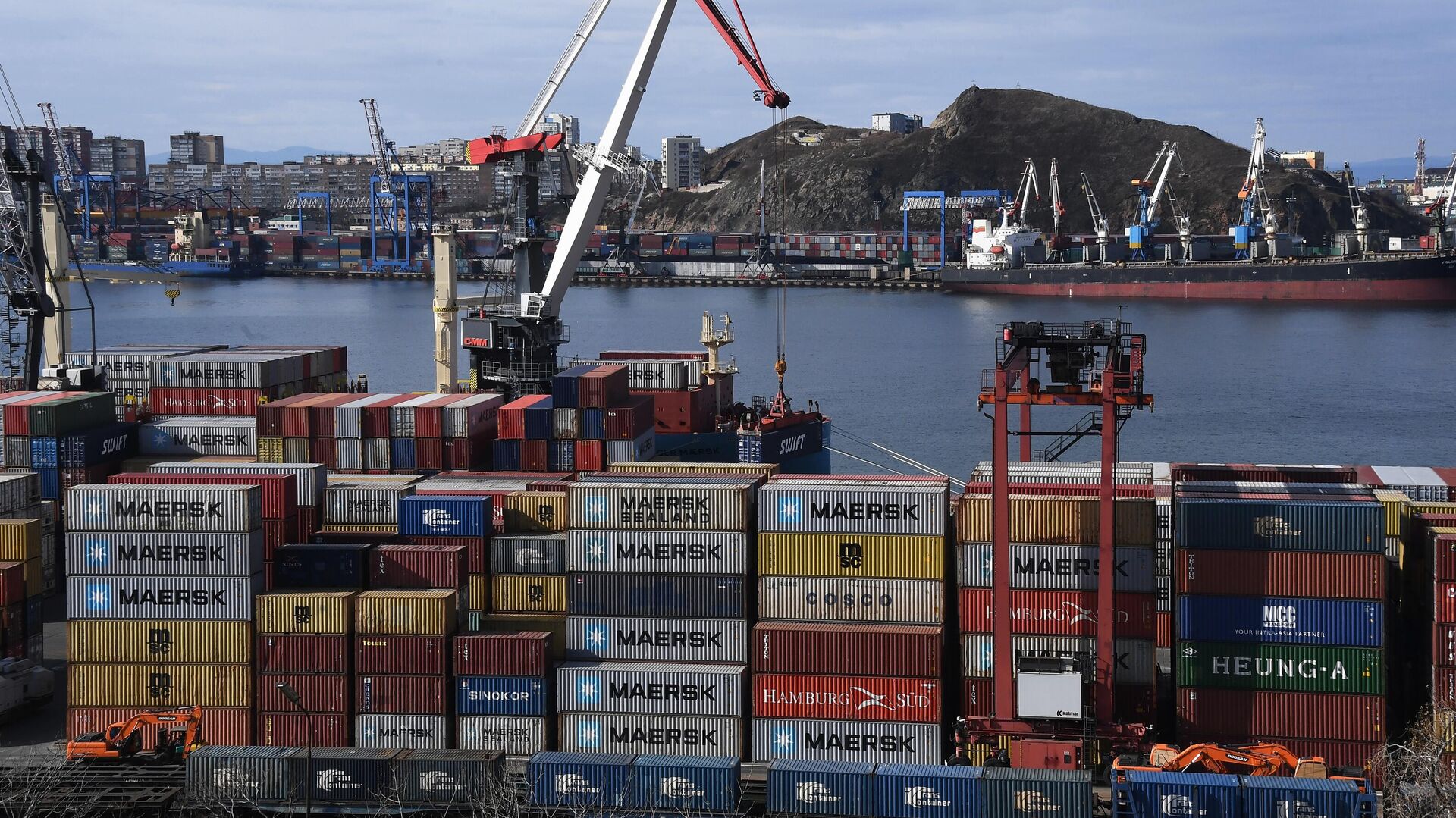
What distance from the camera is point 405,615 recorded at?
2492 cm

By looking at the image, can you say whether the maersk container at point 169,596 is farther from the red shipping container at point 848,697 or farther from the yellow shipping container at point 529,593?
the red shipping container at point 848,697

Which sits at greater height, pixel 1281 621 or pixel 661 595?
pixel 661 595

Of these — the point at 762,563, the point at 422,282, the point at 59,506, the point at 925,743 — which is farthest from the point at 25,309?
the point at 422,282

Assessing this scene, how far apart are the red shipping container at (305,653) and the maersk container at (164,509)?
181 cm

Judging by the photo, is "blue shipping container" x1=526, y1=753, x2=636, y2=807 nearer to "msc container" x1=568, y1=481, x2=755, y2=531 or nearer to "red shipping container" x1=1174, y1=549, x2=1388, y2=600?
"msc container" x1=568, y1=481, x2=755, y2=531

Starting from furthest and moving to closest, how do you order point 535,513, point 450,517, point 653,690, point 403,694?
point 535,513 → point 450,517 → point 403,694 → point 653,690

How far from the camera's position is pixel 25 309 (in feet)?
151

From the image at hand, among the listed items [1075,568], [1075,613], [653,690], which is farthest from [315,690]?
[1075,568]

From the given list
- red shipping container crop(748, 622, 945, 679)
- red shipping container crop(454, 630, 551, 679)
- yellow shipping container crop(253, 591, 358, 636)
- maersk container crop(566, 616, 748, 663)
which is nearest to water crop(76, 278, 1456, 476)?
maersk container crop(566, 616, 748, 663)

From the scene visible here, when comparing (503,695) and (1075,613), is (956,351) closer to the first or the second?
(1075,613)

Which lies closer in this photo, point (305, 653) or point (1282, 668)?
point (1282, 668)

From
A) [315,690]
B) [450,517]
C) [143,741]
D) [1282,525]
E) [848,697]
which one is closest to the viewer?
[1282,525]

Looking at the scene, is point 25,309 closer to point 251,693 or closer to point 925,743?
point 251,693

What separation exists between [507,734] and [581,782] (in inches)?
104
